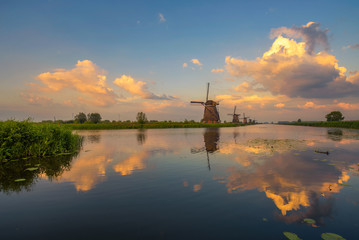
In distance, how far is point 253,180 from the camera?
8.91 meters

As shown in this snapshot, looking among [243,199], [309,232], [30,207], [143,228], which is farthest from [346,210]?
[30,207]

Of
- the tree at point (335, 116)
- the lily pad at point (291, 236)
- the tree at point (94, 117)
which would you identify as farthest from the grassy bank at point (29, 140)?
the tree at point (335, 116)

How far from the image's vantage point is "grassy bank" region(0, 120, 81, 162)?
42.7 feet

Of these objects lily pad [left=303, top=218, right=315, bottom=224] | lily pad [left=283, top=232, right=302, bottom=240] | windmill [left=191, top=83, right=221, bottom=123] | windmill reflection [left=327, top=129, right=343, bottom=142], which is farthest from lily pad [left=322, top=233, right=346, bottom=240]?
windmill [left=191, top=83, right=221, bottom=123]

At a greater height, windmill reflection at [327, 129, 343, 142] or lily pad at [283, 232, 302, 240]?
windmill reflection at [327, 129, 343, 142]

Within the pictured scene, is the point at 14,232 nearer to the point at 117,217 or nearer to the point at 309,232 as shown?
the point at 117,217

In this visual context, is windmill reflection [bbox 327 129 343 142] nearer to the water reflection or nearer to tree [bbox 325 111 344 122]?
the water reflection

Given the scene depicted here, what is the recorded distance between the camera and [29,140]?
14625mm

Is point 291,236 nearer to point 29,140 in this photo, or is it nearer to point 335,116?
point 29,140

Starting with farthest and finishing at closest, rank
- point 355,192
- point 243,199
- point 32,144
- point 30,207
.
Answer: point 32,144
point 355,192
point 243,199
point 30,207

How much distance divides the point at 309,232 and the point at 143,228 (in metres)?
4.43

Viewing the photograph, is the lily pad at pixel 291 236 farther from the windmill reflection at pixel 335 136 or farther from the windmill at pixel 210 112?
the windmill at pixel 210 112

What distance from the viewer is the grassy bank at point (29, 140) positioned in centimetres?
1300

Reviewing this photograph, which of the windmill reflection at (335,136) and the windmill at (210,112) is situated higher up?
the windmill at (210,112)
